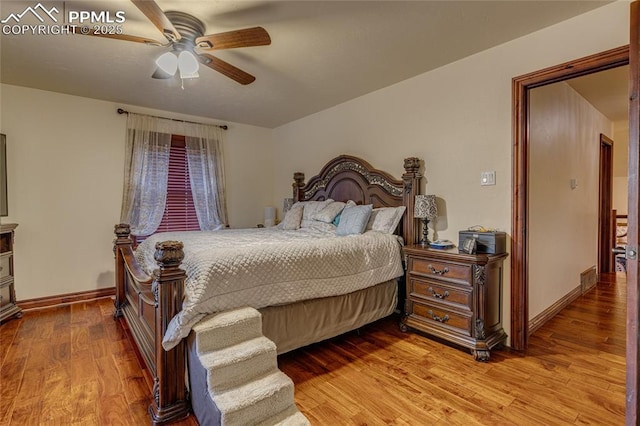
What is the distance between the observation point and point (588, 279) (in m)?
4.11

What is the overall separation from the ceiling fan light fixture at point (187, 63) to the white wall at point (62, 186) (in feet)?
7.35

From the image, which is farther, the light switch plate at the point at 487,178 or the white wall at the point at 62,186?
the white wall at the point at 62,186

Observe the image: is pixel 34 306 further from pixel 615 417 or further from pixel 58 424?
pixel 615 417

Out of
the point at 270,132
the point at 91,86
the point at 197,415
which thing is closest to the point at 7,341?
the point at 197,415

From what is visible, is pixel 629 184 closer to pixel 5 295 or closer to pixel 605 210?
pixel 605 210

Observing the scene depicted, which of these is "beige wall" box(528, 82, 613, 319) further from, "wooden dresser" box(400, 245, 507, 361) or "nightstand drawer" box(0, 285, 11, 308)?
"nightstand drawer" box(0, 285, 11, 308)

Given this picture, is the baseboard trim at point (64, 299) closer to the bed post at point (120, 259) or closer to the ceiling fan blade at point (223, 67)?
the bed post at point (120, 259)

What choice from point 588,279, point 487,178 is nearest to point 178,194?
point 487,178

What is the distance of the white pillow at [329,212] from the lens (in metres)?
3.48

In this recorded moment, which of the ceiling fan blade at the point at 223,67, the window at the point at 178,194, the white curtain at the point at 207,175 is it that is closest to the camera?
the ceiling fan blade at the point at 223,67

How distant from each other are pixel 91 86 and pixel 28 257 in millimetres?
2041

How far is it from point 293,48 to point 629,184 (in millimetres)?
2348

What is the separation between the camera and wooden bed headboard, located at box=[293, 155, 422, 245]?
306 centimetres

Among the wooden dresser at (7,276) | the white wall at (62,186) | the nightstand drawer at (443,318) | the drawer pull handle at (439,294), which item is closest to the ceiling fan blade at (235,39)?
the drawer pull handle at (439,294)
